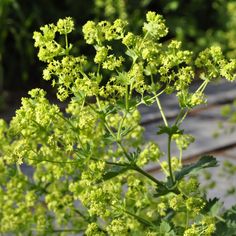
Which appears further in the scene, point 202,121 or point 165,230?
point 202,121

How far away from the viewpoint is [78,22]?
5633 millimetres

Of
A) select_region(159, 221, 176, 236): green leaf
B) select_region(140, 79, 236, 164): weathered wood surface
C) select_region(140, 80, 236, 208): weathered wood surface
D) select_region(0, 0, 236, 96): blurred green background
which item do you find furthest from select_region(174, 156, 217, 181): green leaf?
select_region(0, 0, 236, 96): blurred green background

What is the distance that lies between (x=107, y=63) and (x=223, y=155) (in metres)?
2.22

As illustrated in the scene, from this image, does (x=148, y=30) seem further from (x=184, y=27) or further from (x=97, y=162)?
(x=184, y=27)

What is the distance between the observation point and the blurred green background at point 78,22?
5262 mm

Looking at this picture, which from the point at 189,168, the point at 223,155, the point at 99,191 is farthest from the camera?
the point at 223,155

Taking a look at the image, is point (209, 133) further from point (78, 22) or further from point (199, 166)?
point (199, 166)

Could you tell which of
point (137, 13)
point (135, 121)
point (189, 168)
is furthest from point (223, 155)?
point (137, 13)

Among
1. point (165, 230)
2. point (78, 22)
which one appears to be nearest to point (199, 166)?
point (165, 230)

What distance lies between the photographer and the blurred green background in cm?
526

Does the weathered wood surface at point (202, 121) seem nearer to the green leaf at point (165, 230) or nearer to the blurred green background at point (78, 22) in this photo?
the blurred green background at point (78, 22)

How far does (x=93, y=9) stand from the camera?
5605 mm

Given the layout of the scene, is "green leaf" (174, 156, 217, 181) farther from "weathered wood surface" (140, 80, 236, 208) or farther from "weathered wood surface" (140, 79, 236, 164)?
"weathered wood surface" (140, 79, 236, 164)

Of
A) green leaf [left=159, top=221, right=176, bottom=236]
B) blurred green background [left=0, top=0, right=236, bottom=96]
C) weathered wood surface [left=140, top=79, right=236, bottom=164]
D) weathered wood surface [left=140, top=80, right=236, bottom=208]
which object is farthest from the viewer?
blurred green background [left=0, top=0, right=236, bottom=96]
